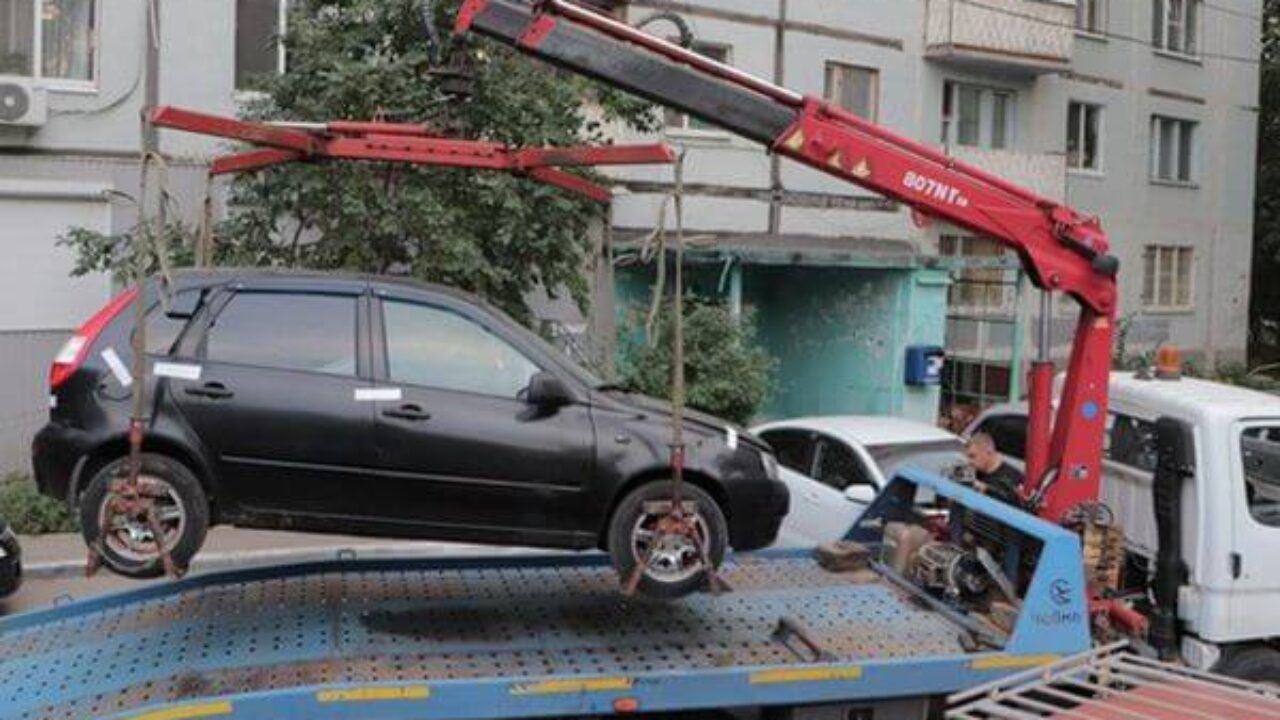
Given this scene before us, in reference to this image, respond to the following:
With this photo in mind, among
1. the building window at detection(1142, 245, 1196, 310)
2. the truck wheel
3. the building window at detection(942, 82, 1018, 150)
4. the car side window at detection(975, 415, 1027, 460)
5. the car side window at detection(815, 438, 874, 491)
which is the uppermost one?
the building window at detection(942, 82, 1018, 150)

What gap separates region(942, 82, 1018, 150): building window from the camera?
23.0m

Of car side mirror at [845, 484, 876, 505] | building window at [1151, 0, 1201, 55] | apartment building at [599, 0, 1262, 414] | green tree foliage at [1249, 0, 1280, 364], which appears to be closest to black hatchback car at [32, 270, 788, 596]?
car side mirror at [845, 484, 876, 505]

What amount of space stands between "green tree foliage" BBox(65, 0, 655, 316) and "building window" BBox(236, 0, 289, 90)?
11.9ft

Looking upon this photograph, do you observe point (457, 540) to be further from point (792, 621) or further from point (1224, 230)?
point (1224, 230)

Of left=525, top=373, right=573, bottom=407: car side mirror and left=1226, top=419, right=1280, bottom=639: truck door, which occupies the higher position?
left=525, top=373, right=573, bottom=407: car side mirror

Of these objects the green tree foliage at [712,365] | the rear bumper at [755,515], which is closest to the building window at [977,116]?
the green tree foliage at [712,365]

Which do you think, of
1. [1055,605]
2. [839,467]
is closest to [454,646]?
[1055,605]

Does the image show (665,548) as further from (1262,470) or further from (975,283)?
(975,283)

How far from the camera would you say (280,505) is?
18.3 ft

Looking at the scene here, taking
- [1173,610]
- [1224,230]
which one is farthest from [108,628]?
[1224,230]

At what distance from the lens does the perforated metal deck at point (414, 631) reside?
5.04 meters

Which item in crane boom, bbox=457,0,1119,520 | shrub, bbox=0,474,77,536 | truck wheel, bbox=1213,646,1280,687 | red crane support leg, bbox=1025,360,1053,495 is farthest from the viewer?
shrub, bbox=0,474,77,536

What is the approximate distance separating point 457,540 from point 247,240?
256 inches

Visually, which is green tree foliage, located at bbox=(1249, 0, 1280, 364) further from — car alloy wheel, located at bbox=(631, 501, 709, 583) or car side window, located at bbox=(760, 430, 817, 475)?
car alloy wheel, located at bbox=(631, 501, 709, 583)
